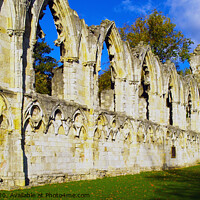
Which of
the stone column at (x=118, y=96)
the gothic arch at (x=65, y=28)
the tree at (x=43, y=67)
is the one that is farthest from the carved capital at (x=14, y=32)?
the tree at (x=43, y=67)

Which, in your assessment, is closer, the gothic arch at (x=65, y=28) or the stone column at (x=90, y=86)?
the gothic arch at (x=65, y=28)

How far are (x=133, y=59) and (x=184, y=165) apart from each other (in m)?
9.86

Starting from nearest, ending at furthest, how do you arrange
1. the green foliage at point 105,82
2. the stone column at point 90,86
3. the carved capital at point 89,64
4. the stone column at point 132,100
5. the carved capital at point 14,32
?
1. the carved capital at point 14,32
2. the stone column at point 90,86
3. the carved capital at point 89,64
4. the stone column at point 132,100
5. the green foliage at point 105,82

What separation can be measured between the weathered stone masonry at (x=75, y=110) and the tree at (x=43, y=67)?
22.9 feet

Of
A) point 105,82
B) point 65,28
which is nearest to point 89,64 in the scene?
point 65,28

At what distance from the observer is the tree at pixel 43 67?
2878 centimetres

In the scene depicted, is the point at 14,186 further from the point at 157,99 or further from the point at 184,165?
the point at 184,165

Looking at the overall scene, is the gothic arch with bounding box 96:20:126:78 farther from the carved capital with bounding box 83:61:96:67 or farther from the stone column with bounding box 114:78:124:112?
the carved capital with bounding box 83:61:96:67

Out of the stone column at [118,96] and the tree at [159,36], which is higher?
the tree at [159,36]

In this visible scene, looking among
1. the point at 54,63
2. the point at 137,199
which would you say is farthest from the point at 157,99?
the point at 137,199

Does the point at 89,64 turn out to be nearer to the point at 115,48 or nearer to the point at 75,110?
the point at 75,110

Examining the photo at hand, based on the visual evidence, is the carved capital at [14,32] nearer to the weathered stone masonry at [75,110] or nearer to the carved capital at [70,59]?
the weathered stone masonry at [75,110]

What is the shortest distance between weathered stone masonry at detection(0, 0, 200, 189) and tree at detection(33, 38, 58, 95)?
6.99 meters

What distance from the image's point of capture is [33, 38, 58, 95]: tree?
94.4ft
